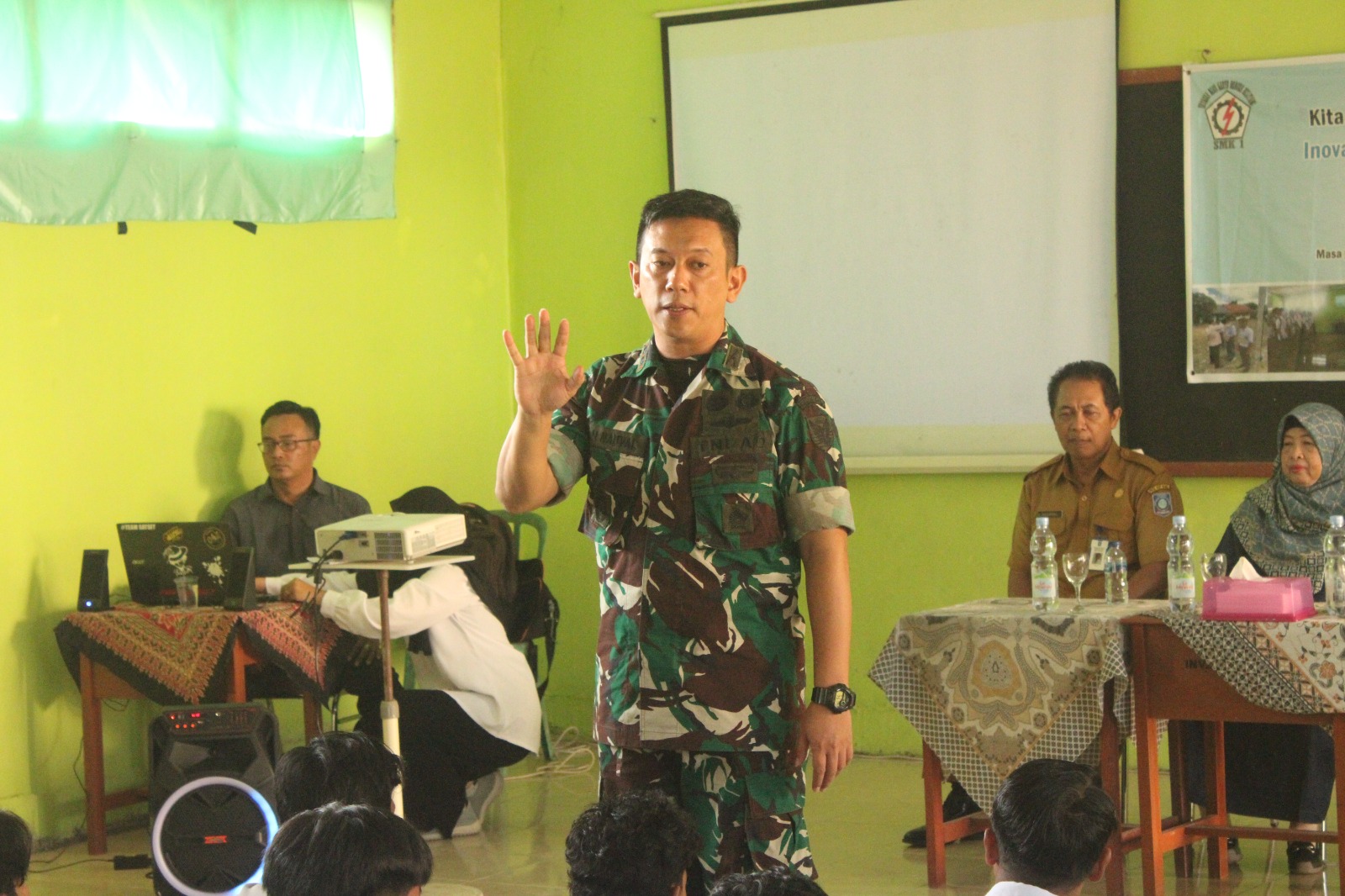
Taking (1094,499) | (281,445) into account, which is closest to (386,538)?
(281,445)

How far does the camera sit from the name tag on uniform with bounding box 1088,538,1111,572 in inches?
177

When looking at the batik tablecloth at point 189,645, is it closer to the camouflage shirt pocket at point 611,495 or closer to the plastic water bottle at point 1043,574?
the plastic water bottle at point 1043,574

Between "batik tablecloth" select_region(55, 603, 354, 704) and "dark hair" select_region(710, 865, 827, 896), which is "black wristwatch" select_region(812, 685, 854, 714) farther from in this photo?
"batik tablecloth" select_region(55, 603, 354, 704)

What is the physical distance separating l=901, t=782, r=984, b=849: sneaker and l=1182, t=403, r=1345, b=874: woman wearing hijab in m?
0.66

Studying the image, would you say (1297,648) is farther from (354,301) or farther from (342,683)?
(354,301)

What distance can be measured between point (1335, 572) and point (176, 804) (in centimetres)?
311

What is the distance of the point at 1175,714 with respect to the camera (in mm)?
3803

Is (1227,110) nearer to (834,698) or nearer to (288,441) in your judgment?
(288,441)

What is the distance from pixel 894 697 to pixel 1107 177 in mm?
2446

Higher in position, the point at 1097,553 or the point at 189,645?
the point at 1097,553

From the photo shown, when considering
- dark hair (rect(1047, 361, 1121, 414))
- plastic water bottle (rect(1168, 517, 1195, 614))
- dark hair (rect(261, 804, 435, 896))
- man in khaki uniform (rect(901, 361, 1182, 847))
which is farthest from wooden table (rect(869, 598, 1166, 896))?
dark hair (rect(261, 804, 435, 896))

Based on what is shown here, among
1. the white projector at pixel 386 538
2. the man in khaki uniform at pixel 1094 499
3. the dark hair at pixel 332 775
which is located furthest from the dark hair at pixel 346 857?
the man in khaki uniform at pixel 1094 499

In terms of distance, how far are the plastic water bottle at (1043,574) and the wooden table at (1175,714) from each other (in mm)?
282

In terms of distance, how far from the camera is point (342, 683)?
5074 millimetres
